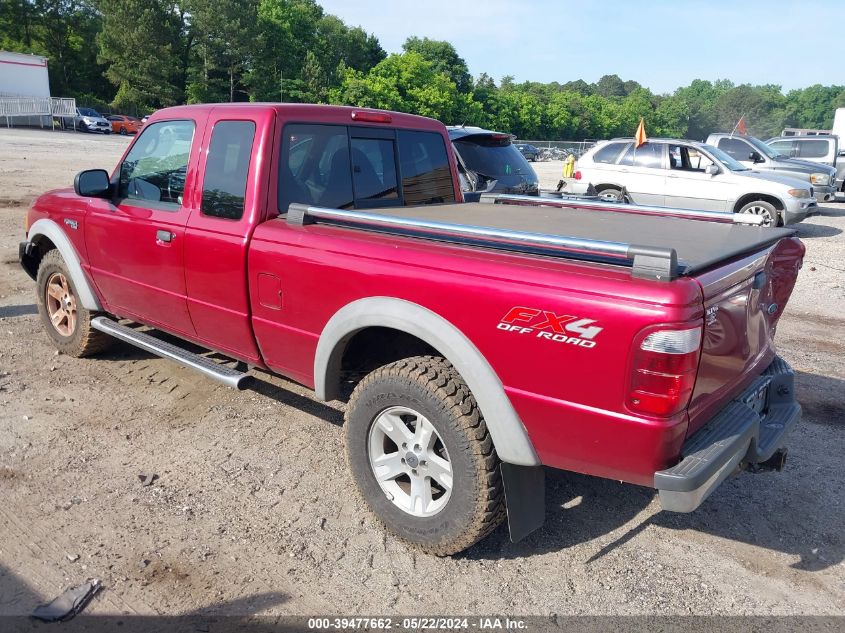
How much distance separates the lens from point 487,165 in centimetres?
909

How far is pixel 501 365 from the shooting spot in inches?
100

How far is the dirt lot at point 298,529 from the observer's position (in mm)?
2768

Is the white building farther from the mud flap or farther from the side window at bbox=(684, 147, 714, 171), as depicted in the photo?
the mud flap

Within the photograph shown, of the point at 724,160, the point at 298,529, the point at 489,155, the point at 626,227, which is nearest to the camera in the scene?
the point at 298,529

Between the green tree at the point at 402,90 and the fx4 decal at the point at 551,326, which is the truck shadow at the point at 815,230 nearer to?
the fx4 decal at the point at 551,326

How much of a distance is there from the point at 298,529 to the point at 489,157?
699 centimetres

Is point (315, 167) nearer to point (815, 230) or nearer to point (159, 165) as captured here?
point (159, 165)

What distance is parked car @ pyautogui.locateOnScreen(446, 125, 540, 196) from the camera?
8797mm

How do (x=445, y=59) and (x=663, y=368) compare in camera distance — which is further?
(x=445, y=59)

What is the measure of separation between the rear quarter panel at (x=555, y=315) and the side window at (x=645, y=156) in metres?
10.4

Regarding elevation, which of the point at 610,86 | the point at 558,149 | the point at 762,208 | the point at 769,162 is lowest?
the point at 762,208

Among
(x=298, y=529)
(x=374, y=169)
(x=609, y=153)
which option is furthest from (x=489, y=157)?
(x=298, y=529)

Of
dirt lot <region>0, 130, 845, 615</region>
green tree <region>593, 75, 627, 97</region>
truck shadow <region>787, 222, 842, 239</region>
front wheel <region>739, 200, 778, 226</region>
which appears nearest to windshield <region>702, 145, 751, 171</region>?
front wheel <region>739, 200, 778, 226</region>

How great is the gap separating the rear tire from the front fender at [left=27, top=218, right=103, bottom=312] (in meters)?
0.12
